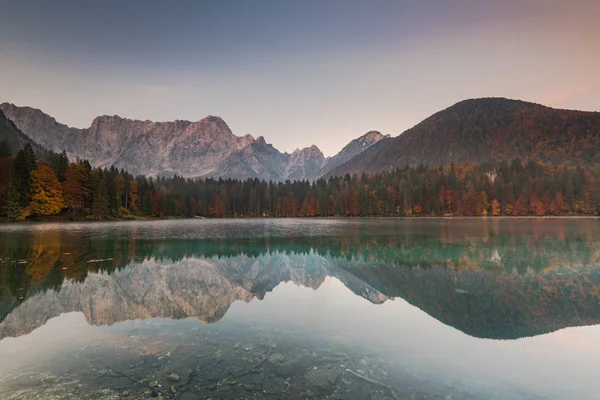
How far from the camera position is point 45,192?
301ft

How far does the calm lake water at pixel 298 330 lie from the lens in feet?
32.2

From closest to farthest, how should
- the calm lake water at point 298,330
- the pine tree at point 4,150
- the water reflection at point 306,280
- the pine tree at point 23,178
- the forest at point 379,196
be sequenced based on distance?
the calm lake water at point 298,330
the water reflection at point 306,280
the pine tree at point 23,178
the pine tree at point 4,150
the forest at point 379,196

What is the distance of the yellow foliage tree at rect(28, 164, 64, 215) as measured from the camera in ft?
294

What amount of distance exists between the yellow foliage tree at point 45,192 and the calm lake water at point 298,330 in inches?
2979

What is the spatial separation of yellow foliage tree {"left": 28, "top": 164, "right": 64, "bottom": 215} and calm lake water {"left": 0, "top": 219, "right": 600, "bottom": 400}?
2979 inches

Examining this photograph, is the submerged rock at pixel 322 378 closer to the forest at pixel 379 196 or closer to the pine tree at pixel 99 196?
the forest at pixel 379 196

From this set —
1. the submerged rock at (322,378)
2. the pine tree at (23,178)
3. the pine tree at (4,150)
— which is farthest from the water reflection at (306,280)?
the pine tree at (4,150)

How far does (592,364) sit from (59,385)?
17517 mm

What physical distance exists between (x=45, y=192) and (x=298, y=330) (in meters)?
105

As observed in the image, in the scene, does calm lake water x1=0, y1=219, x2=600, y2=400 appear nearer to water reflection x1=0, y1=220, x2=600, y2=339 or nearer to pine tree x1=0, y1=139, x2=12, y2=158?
water reflection x1=0, y1=220, x2=600, y2=339

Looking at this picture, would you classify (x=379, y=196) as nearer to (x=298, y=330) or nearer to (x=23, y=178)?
(x=23, y=178)

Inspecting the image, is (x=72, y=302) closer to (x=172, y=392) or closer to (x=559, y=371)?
(x=172, y=392)

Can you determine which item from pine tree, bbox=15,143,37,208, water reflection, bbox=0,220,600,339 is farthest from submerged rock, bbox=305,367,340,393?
pine tree, bbox=15,143,37,208

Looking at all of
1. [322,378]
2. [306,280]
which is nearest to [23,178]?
[306,280]
